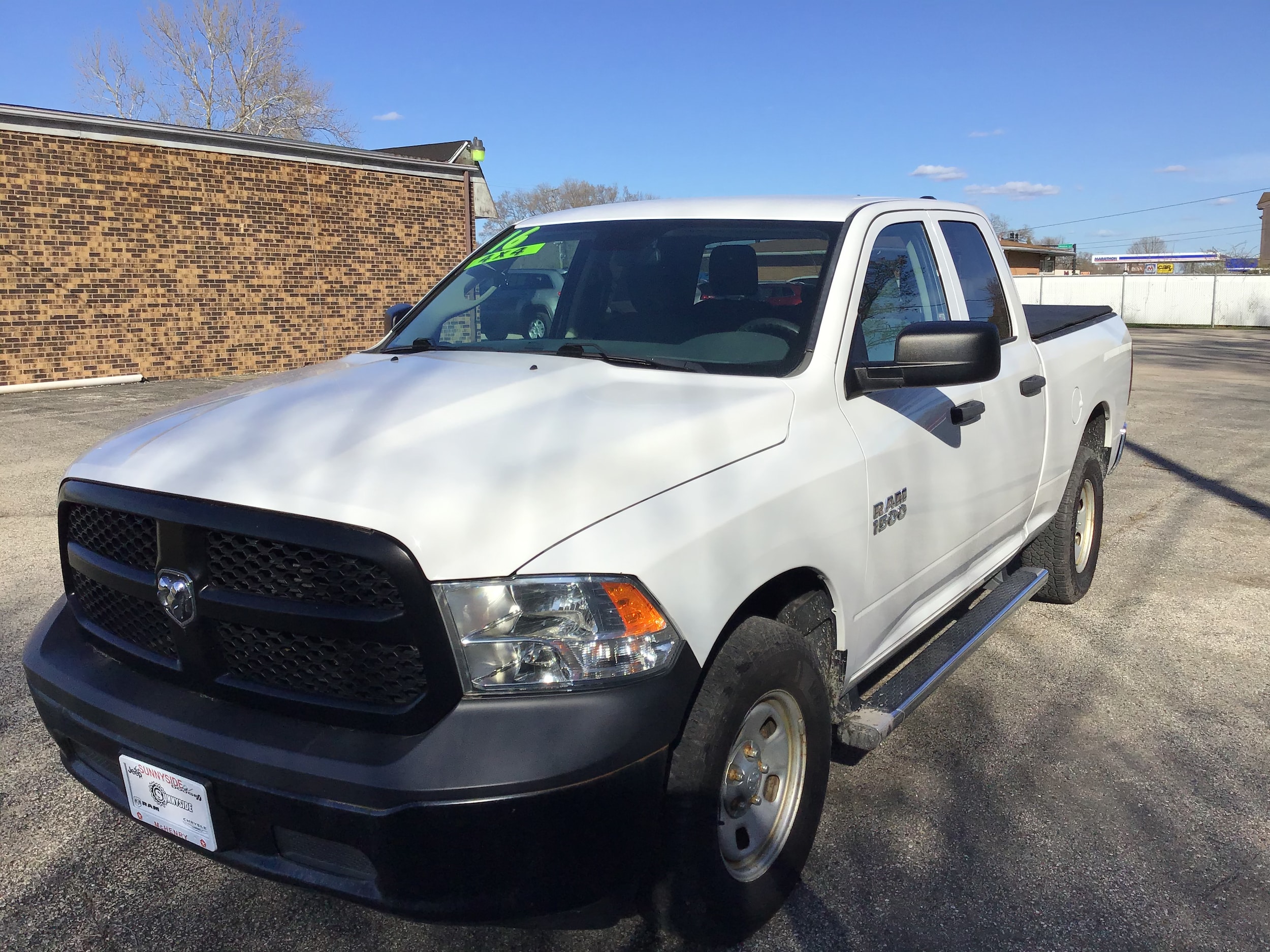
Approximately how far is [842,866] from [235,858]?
5.45ft

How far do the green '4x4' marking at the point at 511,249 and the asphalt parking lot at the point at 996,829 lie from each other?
2.28 metres

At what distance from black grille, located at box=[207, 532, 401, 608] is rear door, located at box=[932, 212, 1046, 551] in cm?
233

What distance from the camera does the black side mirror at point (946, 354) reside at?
Answer: 2.85 metres

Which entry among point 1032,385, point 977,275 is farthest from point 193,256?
point 1032,385

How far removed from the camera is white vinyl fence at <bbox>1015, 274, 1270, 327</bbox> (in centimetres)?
3922

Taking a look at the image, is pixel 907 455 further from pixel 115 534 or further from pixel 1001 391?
pixel 115 534

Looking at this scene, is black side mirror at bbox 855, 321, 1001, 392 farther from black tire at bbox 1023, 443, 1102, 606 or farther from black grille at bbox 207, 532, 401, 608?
black tire at bbox 1023, 443, 1102, 606

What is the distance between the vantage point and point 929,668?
11.3 ft

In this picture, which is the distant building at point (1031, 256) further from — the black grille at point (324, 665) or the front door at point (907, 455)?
the black grille at point (324, 665)

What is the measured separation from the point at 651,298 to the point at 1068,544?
2800 millimetres

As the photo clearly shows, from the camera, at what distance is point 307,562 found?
209 cm

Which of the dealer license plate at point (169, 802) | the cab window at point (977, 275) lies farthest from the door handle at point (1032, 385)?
the dealer license plate at point (169, 802)

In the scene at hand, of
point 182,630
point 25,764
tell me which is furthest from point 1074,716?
point 25,764

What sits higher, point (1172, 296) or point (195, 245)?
point (195, 245)
